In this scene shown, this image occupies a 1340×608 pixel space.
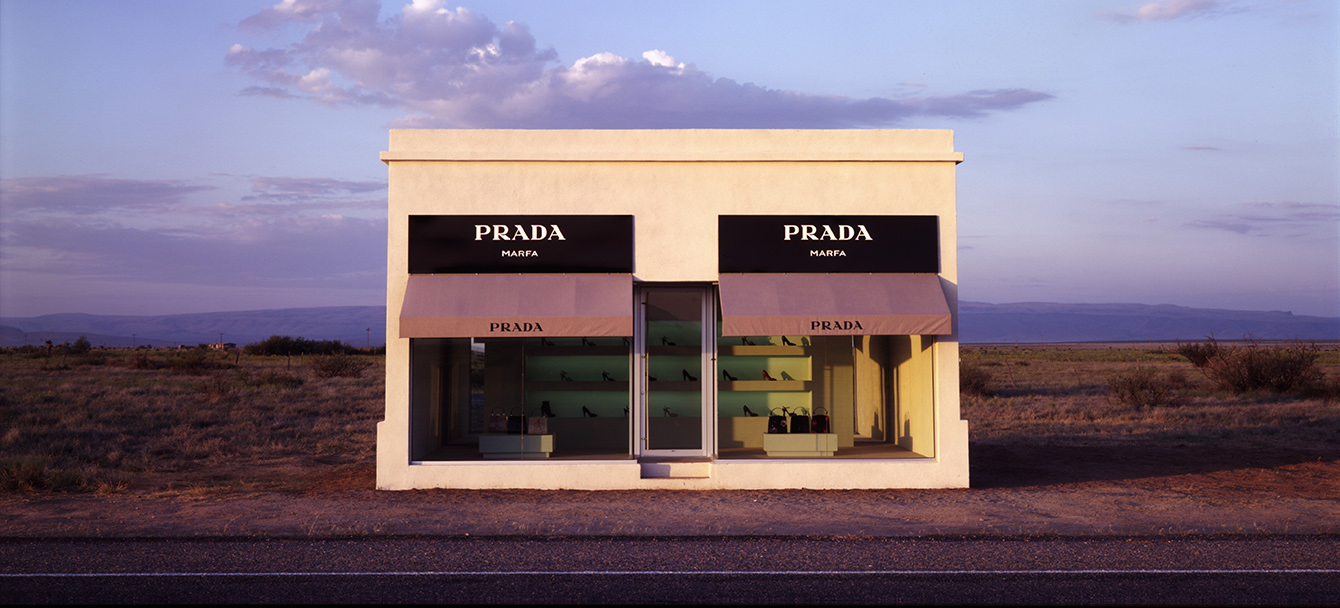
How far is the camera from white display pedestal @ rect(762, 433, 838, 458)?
13.0 m

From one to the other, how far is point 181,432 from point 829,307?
15.5 meters

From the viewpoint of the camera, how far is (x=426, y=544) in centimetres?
880

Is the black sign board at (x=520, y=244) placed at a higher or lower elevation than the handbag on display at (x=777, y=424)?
higher

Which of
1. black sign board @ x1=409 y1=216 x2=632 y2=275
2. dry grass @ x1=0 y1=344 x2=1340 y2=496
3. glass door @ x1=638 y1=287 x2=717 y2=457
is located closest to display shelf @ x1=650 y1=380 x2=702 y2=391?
glass door @ x1=638 y1=287 x2=717 y2=457

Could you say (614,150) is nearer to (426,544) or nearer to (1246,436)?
(426,544)

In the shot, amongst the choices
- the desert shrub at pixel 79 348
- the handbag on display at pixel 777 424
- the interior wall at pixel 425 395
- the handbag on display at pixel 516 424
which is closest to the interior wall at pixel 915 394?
the handbag on display at pixel 777 424

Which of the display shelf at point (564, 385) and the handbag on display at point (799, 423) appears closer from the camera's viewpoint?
the handbag on display at point (799, 423)

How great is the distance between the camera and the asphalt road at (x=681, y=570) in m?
6.71

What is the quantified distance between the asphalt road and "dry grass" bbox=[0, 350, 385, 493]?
16.7 ft

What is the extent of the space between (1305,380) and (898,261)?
24.2 m

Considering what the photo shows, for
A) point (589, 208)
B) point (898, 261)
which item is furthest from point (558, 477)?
point (898, 261)

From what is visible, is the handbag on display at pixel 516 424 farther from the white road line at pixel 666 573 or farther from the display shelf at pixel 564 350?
the white road line at pixel 666 573

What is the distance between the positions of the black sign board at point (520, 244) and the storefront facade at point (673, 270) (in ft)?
0.06

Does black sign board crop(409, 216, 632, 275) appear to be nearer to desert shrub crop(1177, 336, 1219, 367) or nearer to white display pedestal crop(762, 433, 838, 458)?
white display pedestal crop(762, 433, 838, 458)
